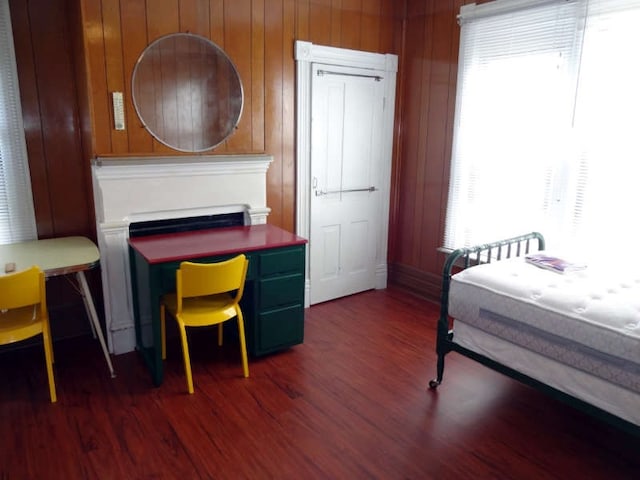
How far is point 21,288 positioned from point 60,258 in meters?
0.37

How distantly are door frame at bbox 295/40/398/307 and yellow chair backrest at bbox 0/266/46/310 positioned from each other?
6.00ft

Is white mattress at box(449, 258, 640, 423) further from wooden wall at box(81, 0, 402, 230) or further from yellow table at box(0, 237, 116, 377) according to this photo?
yellow table at box(0, 237, 116, 377)

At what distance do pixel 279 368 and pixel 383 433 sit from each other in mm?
818

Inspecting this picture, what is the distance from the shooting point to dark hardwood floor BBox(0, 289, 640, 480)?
2.11 m

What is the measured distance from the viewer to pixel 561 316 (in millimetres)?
2131

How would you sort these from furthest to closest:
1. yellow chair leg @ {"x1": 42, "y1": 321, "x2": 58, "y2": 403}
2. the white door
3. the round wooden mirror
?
the white door < the round wooden mirror < yellow chair leg @ {"x1": 42, "y1": 321, "x2": 58, "y2": 403}

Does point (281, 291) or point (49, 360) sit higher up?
point (281, 291)

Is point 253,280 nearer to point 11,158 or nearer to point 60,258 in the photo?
point 60,258

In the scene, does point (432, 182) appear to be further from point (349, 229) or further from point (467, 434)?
point (467, 434)

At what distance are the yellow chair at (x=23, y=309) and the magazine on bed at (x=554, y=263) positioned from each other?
2.54 metres

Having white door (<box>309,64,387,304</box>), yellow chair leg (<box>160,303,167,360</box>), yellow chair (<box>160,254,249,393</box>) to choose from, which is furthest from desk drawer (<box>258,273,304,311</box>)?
white door (<box>309,64,387,304</box>)

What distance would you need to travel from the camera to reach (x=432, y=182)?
4027mm

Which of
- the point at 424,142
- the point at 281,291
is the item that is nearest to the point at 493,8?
the point at 424,142

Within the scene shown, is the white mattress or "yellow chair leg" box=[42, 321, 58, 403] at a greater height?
the white mattress
